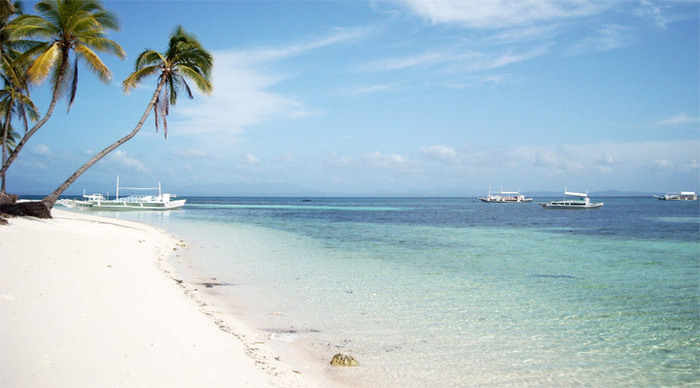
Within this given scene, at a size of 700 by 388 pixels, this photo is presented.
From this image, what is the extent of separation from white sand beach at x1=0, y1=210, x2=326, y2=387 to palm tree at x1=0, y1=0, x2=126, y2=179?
39.5ft

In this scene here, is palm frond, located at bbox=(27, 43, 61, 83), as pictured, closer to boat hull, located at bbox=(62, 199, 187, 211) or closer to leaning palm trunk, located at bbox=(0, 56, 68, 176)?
leaning palm trunk, located at bbox=(0, 56, 68, 176)

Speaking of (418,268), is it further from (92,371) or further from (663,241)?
(663,241)

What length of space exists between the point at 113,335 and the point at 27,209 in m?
16.3

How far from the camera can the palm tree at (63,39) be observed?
17.5m

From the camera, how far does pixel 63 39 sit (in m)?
18.6

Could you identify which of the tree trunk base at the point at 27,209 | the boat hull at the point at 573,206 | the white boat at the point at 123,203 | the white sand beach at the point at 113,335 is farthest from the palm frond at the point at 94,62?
the boat hull at the point at 573,206

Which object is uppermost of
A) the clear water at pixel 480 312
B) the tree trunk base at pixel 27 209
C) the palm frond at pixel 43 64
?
the palm frond at pixel 43 64

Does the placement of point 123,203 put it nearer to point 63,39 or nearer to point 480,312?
point 63,39

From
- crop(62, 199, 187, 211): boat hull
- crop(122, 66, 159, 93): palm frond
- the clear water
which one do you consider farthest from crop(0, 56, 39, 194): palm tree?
crop(62, 199, 187, 211): boat hull

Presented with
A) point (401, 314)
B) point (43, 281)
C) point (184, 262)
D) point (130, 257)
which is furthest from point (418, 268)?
point (43, 281)

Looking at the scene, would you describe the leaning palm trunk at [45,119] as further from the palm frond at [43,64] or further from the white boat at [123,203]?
the white boat at [123,203]

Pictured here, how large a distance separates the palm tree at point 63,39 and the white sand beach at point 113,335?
1205 centimetres

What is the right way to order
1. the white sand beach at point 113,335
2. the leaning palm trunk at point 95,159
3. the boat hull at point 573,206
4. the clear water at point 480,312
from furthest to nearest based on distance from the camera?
the boat hull at point 573,206 → the leaning palm trunk at point 95,159 → the clear water at point 480,312 → the white sand beach at point 113,335

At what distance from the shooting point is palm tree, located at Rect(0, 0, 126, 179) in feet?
57.6
